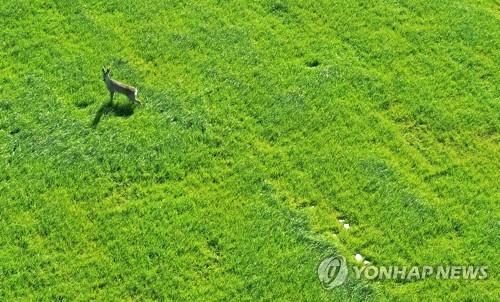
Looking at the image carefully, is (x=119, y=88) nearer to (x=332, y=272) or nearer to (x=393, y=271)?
(x=332, y=272)

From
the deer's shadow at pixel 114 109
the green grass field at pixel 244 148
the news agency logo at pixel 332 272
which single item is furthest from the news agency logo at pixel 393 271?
the deer's shadow at pixel 114 109

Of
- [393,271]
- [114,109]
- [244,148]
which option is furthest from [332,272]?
[114,109]

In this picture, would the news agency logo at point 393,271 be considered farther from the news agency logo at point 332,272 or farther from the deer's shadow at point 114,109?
the deer's shadow at point 114,109

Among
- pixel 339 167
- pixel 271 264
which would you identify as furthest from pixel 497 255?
pixel 271 264

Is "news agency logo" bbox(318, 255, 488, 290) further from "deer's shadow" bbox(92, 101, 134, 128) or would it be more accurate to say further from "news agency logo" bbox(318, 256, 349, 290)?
"deer's shadow" bbox(92, 101, 134, 128)

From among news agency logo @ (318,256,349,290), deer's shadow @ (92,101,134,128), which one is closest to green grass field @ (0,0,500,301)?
deer's shadow @ (92,101,134,128)

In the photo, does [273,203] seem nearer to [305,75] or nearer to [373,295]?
[373,295]
